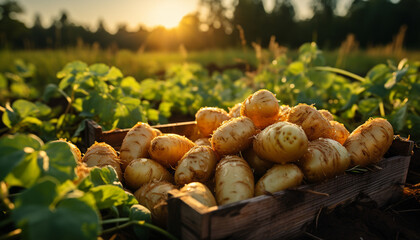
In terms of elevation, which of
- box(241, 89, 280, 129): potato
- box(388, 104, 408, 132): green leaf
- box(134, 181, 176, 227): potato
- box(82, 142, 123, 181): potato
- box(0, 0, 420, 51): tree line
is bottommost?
box(134, 181, 176, 227): potato

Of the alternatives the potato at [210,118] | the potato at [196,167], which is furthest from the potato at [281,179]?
the potato at [210,118]

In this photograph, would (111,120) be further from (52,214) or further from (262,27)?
(262,27)

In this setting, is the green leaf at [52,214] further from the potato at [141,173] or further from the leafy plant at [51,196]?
the potato at [141,173]

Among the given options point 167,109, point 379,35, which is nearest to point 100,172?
point 167,109

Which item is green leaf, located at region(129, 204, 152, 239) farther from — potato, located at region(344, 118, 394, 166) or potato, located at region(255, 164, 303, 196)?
potato, located at region(344, 118, 394, 166)

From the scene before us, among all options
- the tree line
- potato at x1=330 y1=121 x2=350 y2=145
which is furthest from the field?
the tree line

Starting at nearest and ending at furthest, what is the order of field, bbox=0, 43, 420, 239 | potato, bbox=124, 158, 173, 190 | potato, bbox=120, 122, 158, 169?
field, bbox=0, 43, 420, 239, potato, bbox=124, 158, 173, 190, potato, bbox=120, 122, 158, 169

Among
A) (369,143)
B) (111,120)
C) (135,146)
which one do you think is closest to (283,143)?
(369,143)
